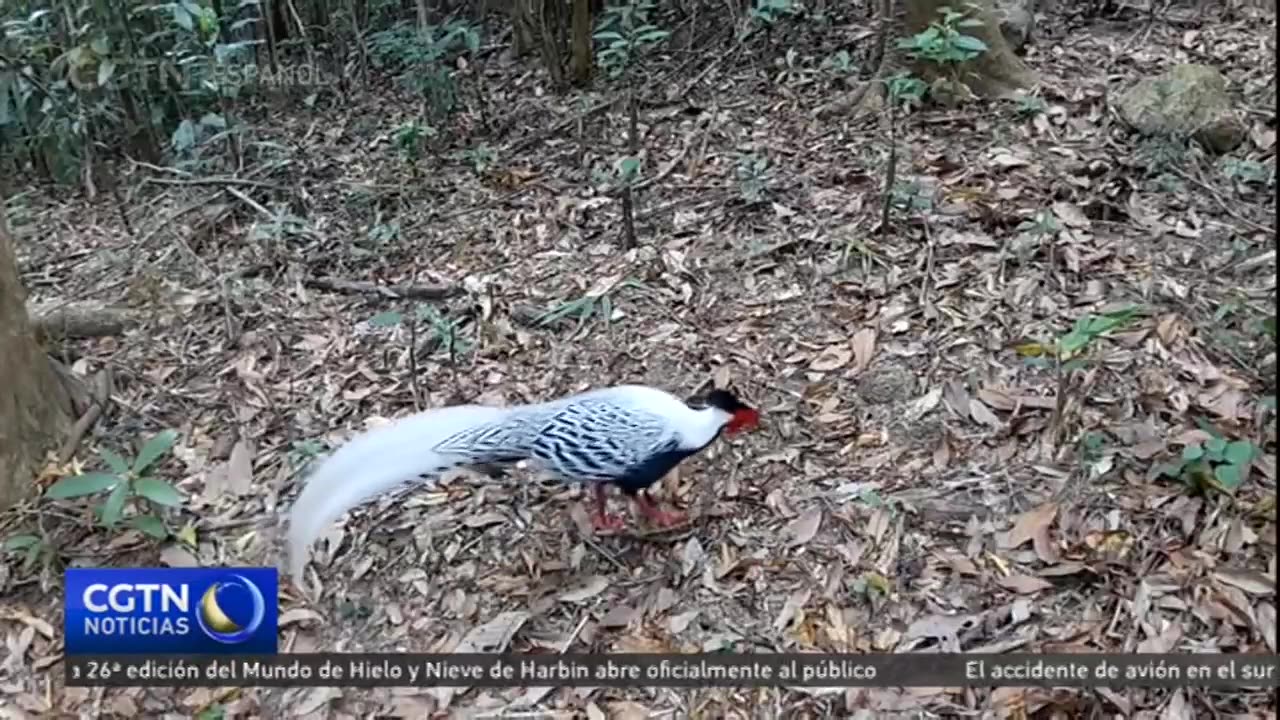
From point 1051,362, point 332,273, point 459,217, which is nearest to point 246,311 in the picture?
point 332,273

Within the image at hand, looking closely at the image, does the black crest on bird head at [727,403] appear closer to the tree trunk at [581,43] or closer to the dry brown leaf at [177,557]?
the dry brown leaf at [177,557]

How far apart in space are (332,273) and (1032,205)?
7.81ft

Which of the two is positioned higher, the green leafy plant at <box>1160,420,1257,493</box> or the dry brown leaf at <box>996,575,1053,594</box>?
the green leafy plant at <box>1160,420,1257,493</box>

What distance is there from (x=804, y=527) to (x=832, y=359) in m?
0.61

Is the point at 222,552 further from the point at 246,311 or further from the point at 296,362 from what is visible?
the point at 246,311

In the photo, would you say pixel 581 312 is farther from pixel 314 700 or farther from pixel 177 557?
pixel 314 700

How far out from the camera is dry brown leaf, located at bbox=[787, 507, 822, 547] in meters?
2.41

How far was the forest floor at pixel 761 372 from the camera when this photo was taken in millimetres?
2191

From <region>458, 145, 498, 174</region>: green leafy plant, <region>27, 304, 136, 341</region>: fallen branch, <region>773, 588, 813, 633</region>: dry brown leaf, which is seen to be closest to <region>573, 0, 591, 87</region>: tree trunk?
<region>458, 145, 498, 174</region>: green leafy plant

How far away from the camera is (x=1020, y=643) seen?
2070mm

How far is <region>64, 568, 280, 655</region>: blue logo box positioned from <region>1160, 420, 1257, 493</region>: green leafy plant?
6.48 ft

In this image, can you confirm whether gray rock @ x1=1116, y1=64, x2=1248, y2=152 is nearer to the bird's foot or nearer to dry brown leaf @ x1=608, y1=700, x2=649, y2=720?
the bird's foot

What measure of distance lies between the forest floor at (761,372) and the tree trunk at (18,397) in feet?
0.38

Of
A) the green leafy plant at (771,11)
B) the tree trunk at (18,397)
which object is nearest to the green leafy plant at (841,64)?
the green leafy plant at (771,11)
